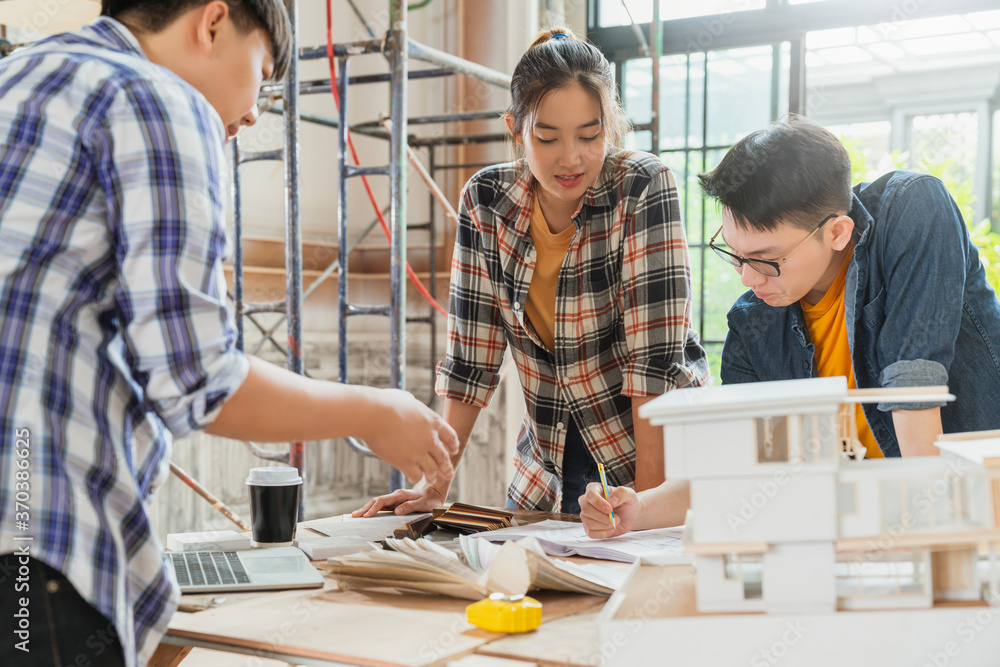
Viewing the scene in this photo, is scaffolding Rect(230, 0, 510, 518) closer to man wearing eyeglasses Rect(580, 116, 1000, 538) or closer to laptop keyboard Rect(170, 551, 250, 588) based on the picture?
laptop keyboard Rect(170, 551, 250, 588)

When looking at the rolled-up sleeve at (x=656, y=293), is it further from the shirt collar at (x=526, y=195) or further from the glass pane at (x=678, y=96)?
the glass pane at (x=678, y=96)

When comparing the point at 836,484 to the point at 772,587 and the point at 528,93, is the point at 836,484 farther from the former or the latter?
the point at 528,93

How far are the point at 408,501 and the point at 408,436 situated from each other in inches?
27.4

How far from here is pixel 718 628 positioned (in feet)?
2.47

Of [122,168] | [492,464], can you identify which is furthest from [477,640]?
[492,464]

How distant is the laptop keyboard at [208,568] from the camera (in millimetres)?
1069

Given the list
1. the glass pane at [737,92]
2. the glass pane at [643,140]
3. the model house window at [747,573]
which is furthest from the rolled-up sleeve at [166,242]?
the glass pane at [737,92]

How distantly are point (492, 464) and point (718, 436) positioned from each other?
3.40 metres

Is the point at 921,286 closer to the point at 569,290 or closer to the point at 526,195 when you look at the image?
the point at 569,290

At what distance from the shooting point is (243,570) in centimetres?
112

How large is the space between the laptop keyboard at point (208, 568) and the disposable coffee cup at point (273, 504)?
0.06 m

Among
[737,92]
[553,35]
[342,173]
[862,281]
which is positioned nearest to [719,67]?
[737,92]

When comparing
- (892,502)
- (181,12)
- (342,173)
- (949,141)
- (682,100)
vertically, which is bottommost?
(892,502)

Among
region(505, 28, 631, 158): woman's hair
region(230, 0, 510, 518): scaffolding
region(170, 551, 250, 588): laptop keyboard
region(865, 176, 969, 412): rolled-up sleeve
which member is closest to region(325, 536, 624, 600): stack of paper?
region(170, 551, 250, 588): laptop keyboard
